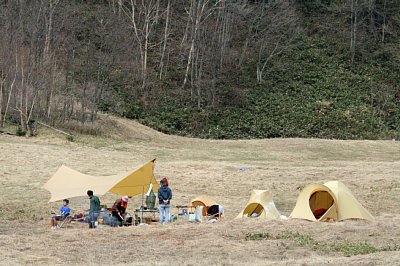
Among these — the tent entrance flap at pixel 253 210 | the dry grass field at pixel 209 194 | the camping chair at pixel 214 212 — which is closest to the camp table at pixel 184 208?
the camping chair at pixel 214 212

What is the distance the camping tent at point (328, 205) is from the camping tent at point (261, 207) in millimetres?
737

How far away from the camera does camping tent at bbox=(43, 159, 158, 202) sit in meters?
21.9

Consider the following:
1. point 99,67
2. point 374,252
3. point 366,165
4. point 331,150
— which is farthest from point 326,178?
point 99,67

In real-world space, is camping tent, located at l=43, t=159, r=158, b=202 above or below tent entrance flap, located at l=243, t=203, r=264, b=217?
above

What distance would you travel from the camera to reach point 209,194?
27.2 metres

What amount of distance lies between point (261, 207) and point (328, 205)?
2.12 m

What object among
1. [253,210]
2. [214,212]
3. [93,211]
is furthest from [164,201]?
[253,210]

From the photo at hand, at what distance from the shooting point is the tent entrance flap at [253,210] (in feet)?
71.6

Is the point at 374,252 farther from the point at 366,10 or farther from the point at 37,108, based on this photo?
the point at 366,10

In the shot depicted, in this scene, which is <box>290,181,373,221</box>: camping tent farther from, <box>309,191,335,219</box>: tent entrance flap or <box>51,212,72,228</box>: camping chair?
<box>51,212,72,228</box>: camping chair

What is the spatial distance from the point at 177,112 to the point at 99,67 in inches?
303

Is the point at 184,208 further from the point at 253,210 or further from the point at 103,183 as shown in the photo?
the point at 103,183

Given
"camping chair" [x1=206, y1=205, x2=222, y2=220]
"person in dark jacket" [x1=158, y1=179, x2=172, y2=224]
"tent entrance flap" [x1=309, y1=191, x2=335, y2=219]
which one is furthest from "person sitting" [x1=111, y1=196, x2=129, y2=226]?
"tent entrance flap" [x1=309, y1=191, x2=335, y2=219]

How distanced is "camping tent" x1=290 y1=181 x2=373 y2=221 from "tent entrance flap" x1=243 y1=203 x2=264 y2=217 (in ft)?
4.13
